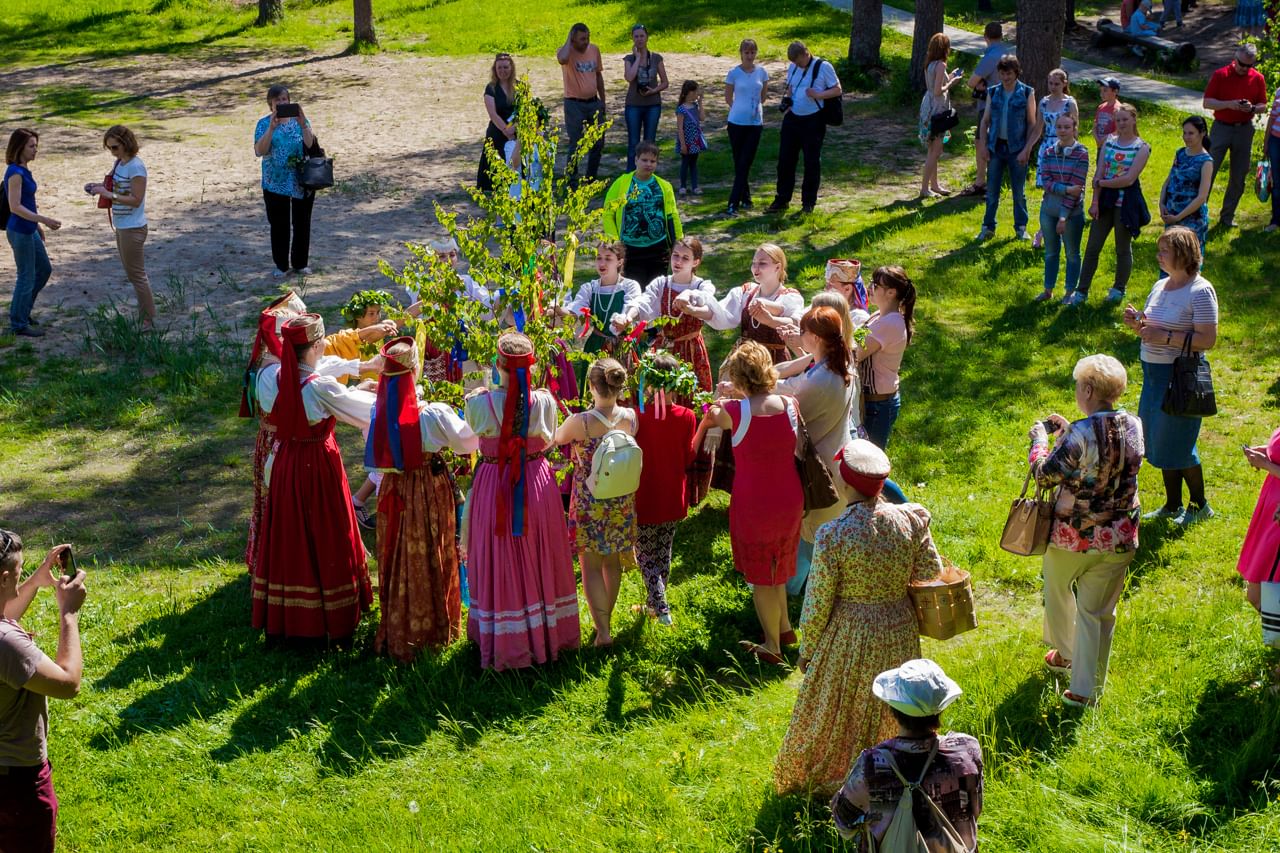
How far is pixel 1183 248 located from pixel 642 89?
30.1ft

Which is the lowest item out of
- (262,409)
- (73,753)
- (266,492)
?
(73,753)

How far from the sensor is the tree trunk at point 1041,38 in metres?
15.1

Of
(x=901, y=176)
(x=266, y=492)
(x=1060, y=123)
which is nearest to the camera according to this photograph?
(x=266, y=492)

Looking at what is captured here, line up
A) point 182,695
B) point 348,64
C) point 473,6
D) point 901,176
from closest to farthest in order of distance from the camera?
point 182,695 < point 901,176 < point 348,64 < point 473,6

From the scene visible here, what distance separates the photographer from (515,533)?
20.7 feet

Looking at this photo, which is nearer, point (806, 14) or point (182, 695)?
point (182, 695)

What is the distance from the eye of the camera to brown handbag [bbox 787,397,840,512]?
251 inches

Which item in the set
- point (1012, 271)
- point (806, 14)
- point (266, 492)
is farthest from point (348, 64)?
point (266, 492)

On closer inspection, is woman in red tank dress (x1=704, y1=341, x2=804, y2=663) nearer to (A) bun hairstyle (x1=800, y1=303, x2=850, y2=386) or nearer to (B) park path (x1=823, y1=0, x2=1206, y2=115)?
(A) bun hairstyle (x1=800, y1=303, x2=850, y2=386)

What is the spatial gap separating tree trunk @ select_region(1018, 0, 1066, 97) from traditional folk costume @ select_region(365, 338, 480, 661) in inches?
441

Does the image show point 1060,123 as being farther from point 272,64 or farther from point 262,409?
point 272,64

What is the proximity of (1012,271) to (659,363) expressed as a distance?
273 inches

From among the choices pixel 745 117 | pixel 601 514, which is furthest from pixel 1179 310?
pixel 745 117

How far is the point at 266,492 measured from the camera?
7078mm
